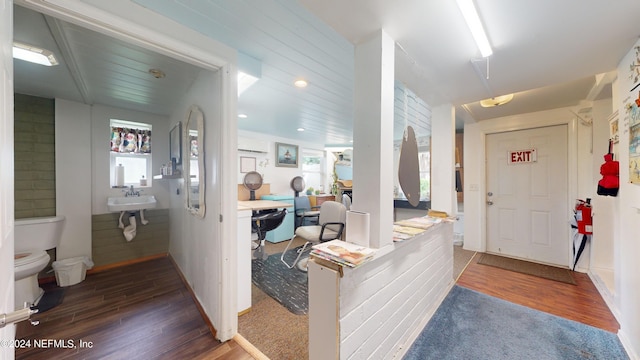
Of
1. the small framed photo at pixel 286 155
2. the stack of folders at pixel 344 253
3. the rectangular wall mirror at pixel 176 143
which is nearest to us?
the stack of folders at pixel 344 253

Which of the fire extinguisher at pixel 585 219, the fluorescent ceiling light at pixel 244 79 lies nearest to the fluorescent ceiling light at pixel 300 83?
the fluorescent ceiling light at pixel 244 79

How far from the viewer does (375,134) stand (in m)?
1.23

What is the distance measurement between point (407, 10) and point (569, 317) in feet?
9.01

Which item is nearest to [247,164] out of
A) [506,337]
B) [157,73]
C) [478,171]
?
[157,73]

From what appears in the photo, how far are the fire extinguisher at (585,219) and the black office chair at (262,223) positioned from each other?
3.59m

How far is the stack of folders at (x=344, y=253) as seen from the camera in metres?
1.03

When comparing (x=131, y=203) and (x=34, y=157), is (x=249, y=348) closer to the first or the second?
(x=131, y=203)

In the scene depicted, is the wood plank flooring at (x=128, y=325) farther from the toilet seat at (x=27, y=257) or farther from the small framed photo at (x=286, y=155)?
the small framed photo at (x=286, y=155)

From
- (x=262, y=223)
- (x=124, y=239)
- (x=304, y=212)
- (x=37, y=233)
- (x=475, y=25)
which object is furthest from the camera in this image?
(x=304, y=212)

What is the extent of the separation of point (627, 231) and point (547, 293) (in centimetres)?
110

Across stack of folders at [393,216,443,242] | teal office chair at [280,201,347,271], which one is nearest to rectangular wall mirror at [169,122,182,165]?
teal office chair at [280,201,347,271]

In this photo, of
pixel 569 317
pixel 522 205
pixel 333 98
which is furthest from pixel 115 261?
pixel 522 205

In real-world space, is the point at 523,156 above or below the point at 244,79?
below

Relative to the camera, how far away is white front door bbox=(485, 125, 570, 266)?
295 centimetres
